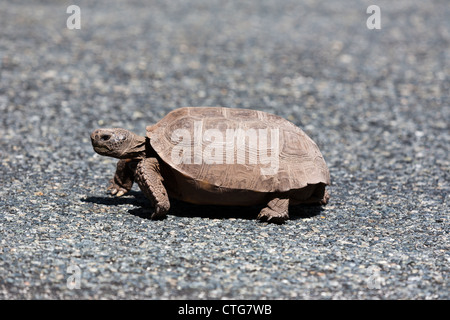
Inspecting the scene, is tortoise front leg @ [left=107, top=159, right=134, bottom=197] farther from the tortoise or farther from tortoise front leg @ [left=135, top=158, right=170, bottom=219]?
tortoise front leg @ [left=135, top=158, right=170, bottom=219]

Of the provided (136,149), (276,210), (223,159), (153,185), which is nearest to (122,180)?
(136,149)

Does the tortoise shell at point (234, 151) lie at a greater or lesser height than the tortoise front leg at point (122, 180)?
greater

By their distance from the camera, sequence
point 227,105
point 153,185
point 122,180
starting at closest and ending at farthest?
1. point 153,185
2. point 122,180
3. point 227,105

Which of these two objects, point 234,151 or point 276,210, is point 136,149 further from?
point 276,210

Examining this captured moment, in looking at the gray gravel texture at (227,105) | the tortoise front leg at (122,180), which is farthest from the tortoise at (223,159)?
the tortoise front leg at (122,180)

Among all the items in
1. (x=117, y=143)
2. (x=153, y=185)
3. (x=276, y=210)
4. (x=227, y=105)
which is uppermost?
(x=117, y=143)

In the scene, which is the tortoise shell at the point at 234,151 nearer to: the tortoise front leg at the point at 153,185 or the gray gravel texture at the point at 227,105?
the tortoise front leg at the point at 153,185

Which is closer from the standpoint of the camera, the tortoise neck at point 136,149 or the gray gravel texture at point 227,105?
the gray gravel texture at point 227,105
